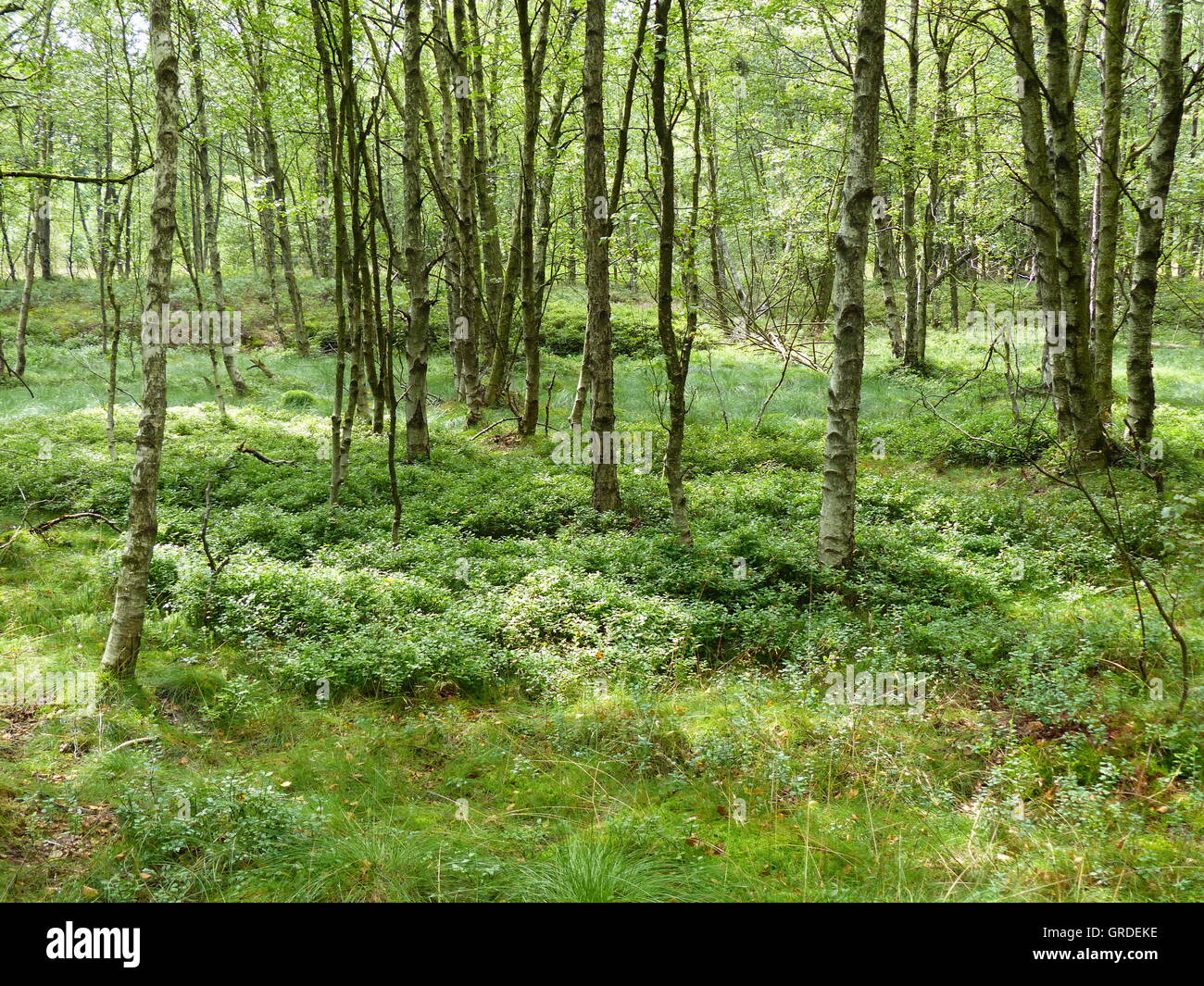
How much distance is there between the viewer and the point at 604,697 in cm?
539

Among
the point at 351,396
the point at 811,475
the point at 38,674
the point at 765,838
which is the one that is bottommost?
the point at 765,838

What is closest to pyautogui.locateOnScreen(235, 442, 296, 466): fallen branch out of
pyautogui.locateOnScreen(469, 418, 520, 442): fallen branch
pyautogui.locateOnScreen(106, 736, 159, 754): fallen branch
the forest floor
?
the forest floor

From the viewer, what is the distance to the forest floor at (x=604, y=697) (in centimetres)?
347

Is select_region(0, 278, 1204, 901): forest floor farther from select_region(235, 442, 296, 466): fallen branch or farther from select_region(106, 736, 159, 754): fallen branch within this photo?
select_region(235, 442, 296, 466): fallen branch

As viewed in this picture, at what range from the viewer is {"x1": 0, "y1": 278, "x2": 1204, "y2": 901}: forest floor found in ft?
11.4

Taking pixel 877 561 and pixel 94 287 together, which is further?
pixel 94 287

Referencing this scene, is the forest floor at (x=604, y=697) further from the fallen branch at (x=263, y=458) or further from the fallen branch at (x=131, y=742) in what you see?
the fallen branch at (x=263, y=458)

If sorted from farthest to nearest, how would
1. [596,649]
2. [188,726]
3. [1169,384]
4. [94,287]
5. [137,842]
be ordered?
1. [94,287]
2. [1169,384]
3. [596,649]
4. [188,726]
5. [137,842]

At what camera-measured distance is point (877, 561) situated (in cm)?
751

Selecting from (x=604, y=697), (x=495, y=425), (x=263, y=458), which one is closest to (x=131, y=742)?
(x=604, y=697)

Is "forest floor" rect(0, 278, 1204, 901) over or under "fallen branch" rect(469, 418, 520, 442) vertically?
under
